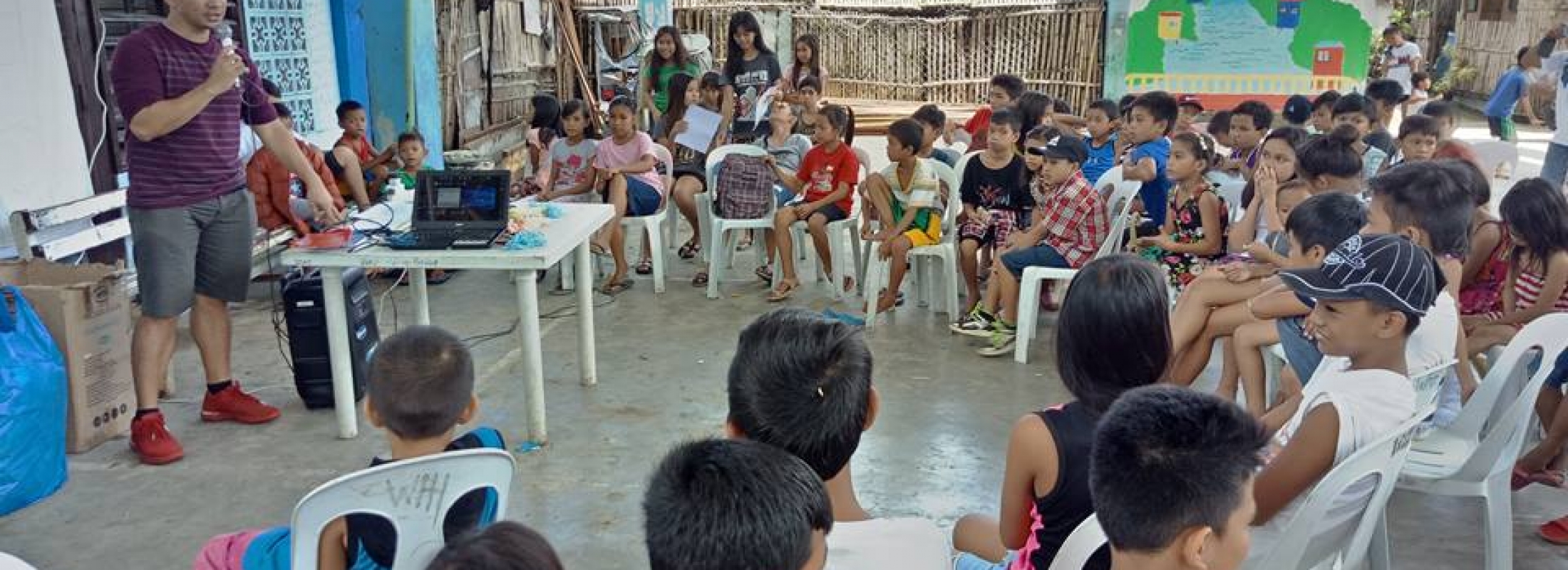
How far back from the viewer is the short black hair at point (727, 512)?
1.38 meters

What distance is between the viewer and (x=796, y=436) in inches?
75.8

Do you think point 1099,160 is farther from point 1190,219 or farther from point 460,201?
point 460,201

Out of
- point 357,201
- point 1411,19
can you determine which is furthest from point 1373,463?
point 1411,19

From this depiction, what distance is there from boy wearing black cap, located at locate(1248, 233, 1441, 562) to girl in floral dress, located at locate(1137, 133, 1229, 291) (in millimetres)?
2095

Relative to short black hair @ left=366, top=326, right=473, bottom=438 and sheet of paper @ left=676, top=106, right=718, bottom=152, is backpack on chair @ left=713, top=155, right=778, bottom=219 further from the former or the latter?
→ short black hair @ left=366, top=326, right=473, bottom=438

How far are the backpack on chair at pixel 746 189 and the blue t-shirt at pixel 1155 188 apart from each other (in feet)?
6.22

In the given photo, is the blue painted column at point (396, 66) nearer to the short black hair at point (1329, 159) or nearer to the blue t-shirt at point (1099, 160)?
the blue t-shirt at point (1099, 160)

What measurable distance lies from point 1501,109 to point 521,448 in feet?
32.7

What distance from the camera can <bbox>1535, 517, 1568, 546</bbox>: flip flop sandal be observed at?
3105 mm

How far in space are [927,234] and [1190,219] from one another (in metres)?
1.27

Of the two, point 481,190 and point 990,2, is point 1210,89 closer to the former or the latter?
point 990,2

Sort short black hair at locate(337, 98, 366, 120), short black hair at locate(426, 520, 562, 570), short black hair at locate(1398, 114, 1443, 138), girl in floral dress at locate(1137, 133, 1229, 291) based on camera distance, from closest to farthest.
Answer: short black hair at locate(426, 520, 562, 570)
girl in floral dress at locate(1137, 133, 1229, 291)
short black hair at locate(1398, 114, 1443, 138)
short black hair at locate(337, 98, 366, 120)

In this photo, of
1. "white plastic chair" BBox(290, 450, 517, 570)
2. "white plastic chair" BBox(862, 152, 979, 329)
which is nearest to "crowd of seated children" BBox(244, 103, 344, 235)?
"white plastic chair" BBox(862, 152, 979, 329)

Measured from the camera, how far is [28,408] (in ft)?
10.8
